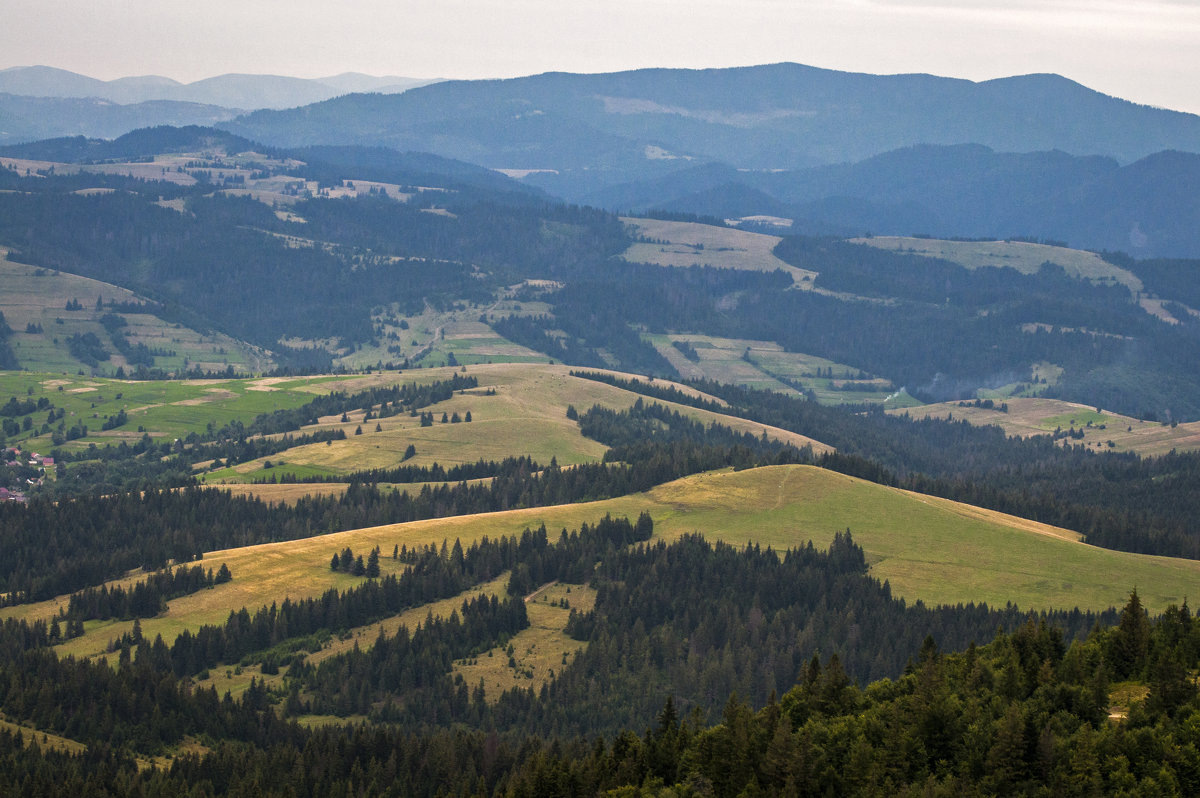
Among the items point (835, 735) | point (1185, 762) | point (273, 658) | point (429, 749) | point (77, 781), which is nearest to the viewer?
point (1185, 762)

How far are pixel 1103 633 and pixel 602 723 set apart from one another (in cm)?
6604

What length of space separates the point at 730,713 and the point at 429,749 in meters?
42.9

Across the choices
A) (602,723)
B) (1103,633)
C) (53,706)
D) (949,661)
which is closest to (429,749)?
(602,723)

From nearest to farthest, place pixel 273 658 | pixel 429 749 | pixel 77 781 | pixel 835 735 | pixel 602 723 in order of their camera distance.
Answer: pixel 835 735, pixel 77 781, pixel 429 749, pixel 602 723, pixel 273 658

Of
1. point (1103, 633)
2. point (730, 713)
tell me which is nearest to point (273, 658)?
point (730, 713)

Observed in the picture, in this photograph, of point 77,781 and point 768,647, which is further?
point 768,647

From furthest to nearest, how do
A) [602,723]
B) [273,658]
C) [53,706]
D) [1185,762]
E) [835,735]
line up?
[273,658] < [602,723] < [53,706] < [835,735] < [1185,762]

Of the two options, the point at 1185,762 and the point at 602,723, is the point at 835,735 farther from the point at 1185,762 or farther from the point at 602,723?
the point at 602,723

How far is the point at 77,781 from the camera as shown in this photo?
132500 mm

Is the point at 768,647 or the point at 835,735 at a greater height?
the point at 835,735

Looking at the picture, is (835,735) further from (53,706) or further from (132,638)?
(132,638)

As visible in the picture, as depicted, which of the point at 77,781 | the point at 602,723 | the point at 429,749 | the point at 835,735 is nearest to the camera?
the point at 835,735

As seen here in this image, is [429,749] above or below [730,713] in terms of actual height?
below

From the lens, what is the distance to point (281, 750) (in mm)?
149000
